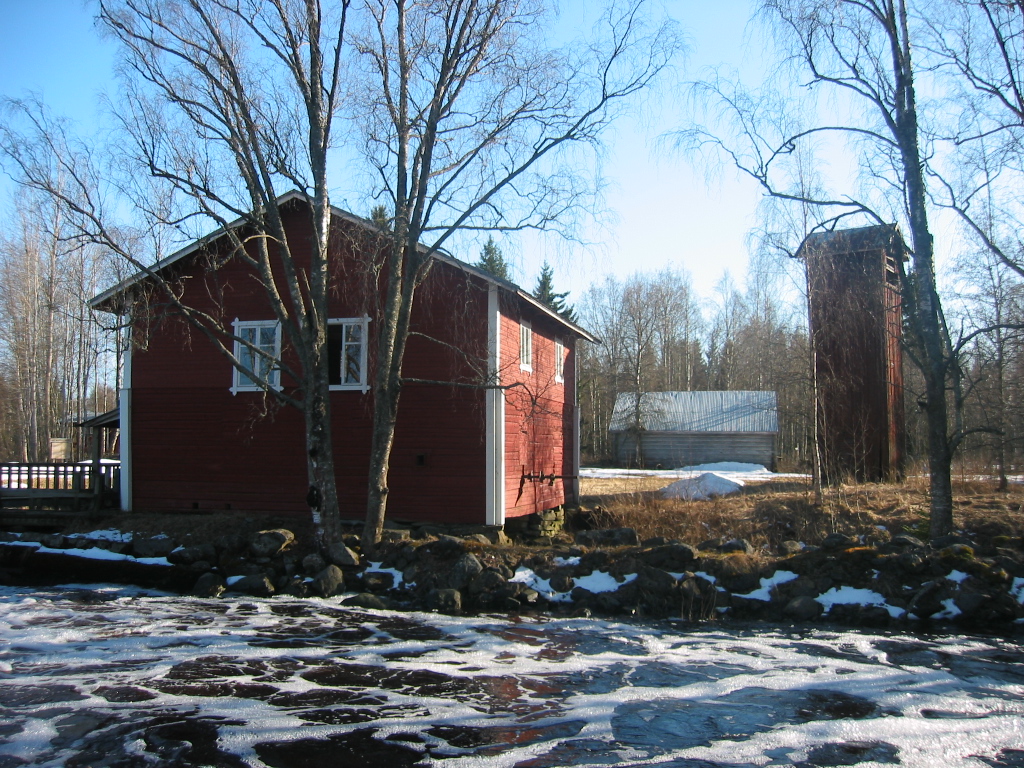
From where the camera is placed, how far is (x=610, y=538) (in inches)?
524

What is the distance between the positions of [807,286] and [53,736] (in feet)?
54.6

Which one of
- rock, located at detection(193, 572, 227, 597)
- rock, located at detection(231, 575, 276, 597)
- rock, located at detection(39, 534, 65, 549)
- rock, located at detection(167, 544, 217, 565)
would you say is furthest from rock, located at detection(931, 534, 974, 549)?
rock, located at detection(39, 534, 65, 549)

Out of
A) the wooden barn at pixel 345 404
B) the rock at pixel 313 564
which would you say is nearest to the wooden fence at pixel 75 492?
the wooden barn at pixel 345 404

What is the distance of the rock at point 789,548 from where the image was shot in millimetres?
12117

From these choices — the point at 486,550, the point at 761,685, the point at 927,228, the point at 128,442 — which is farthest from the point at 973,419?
the point at 128,442

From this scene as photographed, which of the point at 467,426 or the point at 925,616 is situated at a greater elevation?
the point at 467,426

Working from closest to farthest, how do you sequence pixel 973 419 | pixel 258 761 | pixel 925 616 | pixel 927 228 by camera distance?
pixel 258 761
pixel 925 616
pixel 927 228
pixel 973 419

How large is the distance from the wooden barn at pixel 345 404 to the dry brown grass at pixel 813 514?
7.88 feet

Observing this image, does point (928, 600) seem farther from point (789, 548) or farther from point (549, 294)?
point (549, 294)

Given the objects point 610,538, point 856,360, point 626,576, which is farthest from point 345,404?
point 856,360

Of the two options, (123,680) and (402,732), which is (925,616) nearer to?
(402,732)

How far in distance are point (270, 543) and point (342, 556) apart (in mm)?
1374

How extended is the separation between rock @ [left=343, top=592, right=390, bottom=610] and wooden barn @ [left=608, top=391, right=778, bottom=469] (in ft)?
92.4

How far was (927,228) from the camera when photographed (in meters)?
12.1
